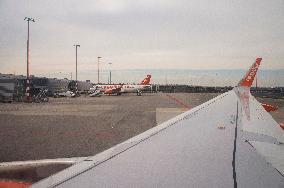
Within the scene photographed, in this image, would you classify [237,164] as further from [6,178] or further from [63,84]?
[63,84]

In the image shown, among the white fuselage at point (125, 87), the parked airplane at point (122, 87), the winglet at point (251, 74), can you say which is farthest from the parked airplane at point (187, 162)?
the white fuselage at point (125, 87)

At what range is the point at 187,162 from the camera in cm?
226

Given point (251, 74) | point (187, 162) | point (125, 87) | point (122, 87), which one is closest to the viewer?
point (187, 162)

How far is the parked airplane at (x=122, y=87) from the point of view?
61.7m

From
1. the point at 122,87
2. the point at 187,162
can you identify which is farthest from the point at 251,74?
the point at 122,87

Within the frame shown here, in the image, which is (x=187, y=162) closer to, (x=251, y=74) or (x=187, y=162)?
(x=187, y=162)

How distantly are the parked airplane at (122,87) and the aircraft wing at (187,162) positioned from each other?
5847 cm

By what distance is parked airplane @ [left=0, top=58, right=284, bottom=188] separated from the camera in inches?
71.0

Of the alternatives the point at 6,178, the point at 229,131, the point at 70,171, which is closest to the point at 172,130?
the point at 229,131

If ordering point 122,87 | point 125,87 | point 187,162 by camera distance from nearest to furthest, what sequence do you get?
1. point 187,162
2. point 122,87
3. point 125,87

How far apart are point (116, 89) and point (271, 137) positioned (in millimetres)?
58829

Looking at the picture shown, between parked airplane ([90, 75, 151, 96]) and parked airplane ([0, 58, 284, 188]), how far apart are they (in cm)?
5840

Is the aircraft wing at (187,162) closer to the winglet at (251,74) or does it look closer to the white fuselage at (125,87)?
the winglet at (251,74)

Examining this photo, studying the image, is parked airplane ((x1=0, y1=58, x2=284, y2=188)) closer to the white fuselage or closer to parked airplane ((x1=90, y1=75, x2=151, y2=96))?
parked airplane ((x1=90, y1=75, x2=151, y2=96))
